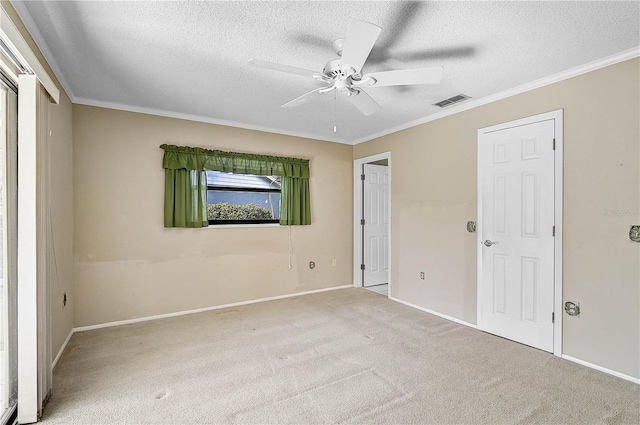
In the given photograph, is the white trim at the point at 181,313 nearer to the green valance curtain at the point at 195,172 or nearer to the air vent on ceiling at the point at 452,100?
the green valance curtain at the point at 195,172

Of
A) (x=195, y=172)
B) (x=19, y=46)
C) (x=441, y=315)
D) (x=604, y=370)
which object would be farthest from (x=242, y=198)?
(x=604, y=370)

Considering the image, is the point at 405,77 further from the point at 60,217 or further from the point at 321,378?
the point at 60,217

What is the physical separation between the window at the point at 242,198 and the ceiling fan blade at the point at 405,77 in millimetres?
2605

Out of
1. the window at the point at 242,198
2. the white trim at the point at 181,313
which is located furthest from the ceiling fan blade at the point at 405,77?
the white trim at the point at 181,313

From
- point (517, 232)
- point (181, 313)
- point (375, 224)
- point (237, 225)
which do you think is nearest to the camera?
point (517, 232)

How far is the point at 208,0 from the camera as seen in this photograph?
5.94 feet

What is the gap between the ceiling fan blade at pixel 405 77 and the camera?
2.03m

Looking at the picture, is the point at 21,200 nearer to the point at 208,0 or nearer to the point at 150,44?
the point at 150,44

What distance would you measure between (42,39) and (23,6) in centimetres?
40

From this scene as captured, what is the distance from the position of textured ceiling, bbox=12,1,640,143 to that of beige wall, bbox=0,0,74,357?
36 cm

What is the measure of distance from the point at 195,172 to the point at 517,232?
3620mm

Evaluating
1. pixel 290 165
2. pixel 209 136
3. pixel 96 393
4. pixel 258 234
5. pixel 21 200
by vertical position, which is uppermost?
pixel 209 136

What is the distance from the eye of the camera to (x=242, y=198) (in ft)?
14.5

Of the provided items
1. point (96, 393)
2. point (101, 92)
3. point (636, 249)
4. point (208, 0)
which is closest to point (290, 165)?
point (101, 92)
